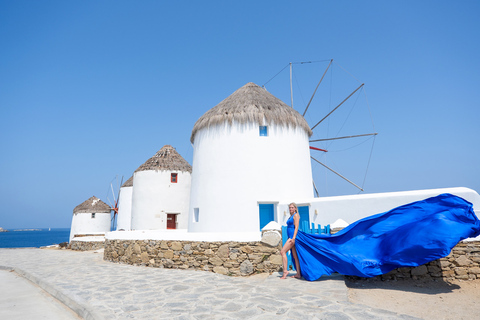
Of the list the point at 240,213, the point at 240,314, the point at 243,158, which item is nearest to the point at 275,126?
the point at 243,158

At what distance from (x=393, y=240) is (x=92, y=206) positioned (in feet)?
101

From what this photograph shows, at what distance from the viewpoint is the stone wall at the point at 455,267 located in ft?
20.7

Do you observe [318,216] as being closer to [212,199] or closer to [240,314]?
[212,199]

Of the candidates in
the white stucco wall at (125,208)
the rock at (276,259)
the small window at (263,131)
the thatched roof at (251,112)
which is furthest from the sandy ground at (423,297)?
the white stucco wall at (125,208)

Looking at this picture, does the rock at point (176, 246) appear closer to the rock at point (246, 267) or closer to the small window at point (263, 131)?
the rock at point (246, 267)

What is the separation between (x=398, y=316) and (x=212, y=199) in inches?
369

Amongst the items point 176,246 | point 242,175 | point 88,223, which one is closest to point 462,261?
point 176,246

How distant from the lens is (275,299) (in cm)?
516

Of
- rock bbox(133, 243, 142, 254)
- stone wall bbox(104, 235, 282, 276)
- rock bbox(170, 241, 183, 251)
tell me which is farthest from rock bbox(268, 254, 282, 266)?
rock bbox(133, 243, 142, 254)

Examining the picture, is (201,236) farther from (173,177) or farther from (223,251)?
(173,177)

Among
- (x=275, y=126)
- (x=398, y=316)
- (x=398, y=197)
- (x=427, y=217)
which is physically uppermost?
(x=275, y=126)

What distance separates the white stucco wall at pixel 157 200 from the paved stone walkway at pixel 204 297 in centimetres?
1276

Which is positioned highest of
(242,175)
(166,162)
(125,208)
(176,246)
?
(166,162)

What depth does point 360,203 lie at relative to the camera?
1000 centimetres
